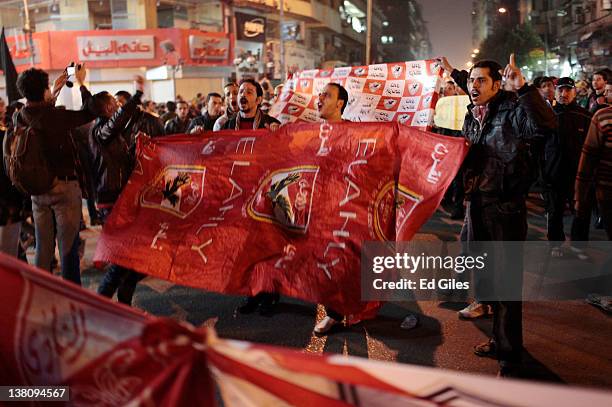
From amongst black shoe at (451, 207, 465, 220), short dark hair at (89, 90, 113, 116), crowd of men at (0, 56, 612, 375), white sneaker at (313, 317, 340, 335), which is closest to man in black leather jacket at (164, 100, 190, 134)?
crowd of men at (0, 56, 612, 375)

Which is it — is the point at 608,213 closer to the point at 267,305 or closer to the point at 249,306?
the point at 267,305

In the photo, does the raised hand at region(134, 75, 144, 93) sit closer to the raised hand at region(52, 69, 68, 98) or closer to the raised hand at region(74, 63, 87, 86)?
the raised hand at region(74, 63, 87, 86)

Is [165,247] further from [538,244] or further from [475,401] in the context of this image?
[538,244]

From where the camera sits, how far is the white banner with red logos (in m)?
6.72

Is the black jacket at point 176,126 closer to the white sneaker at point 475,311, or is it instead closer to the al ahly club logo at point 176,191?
the al ahly club logo at point 176,191

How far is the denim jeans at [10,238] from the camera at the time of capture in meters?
5.09

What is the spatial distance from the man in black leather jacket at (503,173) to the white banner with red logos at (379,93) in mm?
2187

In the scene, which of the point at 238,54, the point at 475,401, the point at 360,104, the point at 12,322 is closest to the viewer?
the point at 475,401

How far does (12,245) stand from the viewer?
204 inches

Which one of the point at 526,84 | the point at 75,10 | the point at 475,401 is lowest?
the point at 475,401

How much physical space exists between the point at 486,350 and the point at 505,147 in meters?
1.73

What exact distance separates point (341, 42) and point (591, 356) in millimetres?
59117

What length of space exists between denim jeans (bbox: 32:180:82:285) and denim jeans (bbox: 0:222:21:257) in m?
0.20

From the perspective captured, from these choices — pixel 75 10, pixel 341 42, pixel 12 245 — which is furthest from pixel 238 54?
pixel 12 245
